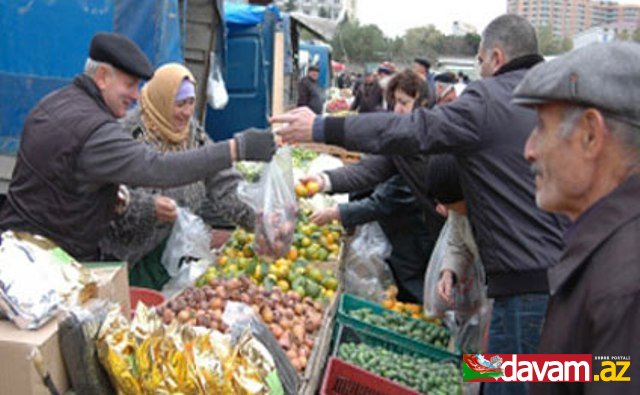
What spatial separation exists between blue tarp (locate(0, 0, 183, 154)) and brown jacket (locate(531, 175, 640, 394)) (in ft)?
16.9

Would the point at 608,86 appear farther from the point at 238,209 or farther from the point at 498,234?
the point at 238,209

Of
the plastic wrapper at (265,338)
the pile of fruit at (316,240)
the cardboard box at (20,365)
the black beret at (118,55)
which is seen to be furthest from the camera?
the pile of fruit at (316,240)

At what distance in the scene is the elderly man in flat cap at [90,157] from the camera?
278cm

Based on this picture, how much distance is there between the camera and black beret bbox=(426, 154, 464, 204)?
10.3 ft

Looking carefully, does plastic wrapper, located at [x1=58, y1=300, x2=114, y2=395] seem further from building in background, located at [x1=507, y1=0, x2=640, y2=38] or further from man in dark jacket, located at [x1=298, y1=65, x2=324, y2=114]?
building in background, located at [x1=507, y1=0, x2=640, y2=38]

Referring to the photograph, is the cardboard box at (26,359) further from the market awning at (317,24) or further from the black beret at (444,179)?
the market awning at (317,24)

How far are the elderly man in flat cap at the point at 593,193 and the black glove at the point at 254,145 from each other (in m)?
1.73

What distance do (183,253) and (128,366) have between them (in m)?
2.02

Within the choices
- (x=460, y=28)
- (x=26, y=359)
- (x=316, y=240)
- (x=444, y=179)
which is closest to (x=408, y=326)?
(x=316, y=240)

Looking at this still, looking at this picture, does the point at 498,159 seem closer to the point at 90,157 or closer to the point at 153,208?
the point at 90,157

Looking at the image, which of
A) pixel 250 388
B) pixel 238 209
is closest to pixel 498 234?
pixel 250 388

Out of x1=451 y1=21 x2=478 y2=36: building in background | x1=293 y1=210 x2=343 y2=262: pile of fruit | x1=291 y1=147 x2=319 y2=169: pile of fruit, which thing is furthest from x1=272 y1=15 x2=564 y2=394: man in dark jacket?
x1=451 y1=21 x2=478 y2=36: building in background

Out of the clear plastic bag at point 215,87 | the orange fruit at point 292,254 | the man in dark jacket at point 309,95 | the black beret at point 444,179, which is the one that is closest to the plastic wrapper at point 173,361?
the black beret at point 444,179

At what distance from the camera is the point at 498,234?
8.95 feet
